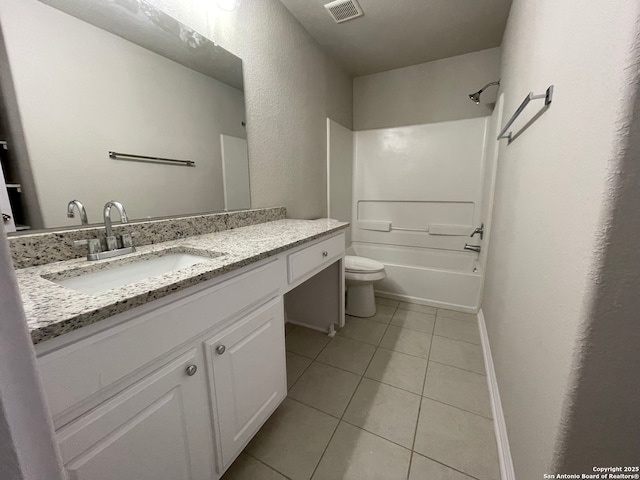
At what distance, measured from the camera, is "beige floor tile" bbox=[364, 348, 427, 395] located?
1.41 metres

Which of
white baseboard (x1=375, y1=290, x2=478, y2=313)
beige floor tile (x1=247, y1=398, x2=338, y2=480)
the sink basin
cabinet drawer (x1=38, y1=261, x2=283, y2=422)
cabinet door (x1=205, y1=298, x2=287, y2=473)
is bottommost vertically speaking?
beige floor tile (x1=247, y1=398, x2=338, y2=480)

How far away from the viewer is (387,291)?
248 centimetres

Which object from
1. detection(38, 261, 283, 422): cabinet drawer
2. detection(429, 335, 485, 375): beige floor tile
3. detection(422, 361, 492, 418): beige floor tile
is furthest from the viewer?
detection(429, 335, 485, 375): beige floor tile

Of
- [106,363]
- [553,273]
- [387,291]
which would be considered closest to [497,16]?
[553,273]

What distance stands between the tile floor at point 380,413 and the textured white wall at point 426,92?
1947 millimetres

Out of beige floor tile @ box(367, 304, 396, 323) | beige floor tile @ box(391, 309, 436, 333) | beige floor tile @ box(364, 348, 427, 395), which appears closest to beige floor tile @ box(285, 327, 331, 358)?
beige floor tile @ box(364, 348, 427, 395)

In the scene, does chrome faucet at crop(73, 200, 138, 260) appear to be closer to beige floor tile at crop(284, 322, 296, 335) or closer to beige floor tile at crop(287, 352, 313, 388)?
beige floor tile at crop(287, 352, 313, 388)

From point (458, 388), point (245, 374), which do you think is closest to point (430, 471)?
point (458, 388)

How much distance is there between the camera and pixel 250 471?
0.99 meters

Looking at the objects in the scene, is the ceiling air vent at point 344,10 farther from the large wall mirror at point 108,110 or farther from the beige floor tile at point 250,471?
the beige floor tile at point 250,471

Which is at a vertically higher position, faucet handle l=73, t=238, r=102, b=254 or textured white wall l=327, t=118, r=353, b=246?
textured white wall l=327, t=118, r=353, b=246

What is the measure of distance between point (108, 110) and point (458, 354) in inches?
84.8

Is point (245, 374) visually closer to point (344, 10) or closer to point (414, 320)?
point (414, 320)

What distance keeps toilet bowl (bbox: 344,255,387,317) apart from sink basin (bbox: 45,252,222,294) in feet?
4.20
